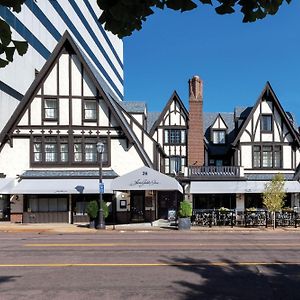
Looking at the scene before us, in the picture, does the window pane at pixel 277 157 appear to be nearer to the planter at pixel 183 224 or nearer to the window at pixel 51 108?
the planter at pixel 183 224

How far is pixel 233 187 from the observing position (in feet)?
115

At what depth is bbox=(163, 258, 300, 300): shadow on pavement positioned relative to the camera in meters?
9.04

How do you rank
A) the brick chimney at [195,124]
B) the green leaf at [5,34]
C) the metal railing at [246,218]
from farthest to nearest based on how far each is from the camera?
the brick chimney at [195,124]
the metal railing at [246,218]
the green leaf at [5,34]

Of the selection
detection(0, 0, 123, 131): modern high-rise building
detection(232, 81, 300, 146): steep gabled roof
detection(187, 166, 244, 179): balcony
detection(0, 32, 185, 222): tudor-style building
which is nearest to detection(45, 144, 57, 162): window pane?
detection(0, 32, 185, 222): tudor-style building

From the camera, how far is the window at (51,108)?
32.6 m

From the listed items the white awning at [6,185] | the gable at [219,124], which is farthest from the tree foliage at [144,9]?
the gable at [219,124]

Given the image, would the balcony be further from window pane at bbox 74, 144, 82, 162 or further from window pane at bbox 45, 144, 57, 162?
window pane at bbox 45, 144, 57, 162

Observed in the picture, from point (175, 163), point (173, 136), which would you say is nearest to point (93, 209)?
point (175, 163)

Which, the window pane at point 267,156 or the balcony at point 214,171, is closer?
the balcony at point 214,171

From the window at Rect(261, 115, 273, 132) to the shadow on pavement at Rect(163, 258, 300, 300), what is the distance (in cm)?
2526

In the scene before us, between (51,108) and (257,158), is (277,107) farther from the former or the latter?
(51,108)

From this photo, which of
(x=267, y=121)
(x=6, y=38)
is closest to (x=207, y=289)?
(x=6, y=38)

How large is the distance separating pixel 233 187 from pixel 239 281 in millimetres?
25243

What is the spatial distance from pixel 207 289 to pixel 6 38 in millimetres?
7101
